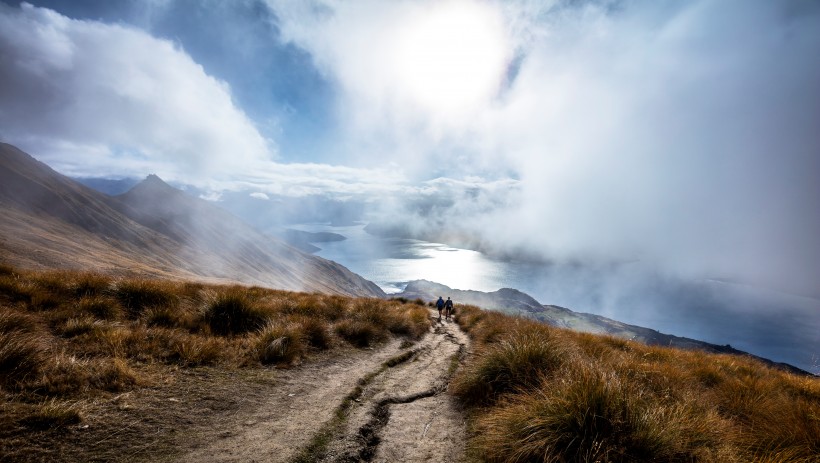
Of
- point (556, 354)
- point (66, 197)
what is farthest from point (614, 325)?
point (66, 197)

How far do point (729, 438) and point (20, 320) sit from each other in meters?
12.1

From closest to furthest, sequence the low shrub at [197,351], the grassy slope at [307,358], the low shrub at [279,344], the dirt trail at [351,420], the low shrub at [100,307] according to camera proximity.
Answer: the grassy slope at [307,358], the dirt trail at [351,420], the low shrub at [197,351], the low shrub at [279,344], the low shrub at [100,307]

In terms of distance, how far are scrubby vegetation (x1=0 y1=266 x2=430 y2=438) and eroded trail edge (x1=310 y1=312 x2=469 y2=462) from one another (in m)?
2.56

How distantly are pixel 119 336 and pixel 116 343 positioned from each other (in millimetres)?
292

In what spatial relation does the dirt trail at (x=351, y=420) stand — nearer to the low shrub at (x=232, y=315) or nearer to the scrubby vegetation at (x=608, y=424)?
the scrubby vegetation at (x=608, y=424)

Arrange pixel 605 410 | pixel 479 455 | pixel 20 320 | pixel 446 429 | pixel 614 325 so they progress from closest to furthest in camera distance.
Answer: pixel 605 410
pixel 479 455
pixel 446 429
pixel 20 320
pixel 614 325

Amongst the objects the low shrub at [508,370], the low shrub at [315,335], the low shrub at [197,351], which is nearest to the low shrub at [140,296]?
the low shrub at [197,351]

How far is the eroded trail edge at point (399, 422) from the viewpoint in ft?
16.5

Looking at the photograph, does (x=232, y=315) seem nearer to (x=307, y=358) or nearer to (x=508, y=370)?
(x=307, y=358)

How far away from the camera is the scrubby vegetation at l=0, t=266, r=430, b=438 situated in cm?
486

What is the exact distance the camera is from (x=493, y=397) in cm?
668

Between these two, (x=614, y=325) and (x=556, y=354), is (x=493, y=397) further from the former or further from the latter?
(x=614, y=325)

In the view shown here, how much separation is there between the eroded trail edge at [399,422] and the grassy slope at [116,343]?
222cm

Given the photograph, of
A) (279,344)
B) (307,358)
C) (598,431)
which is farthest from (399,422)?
(279,344)
